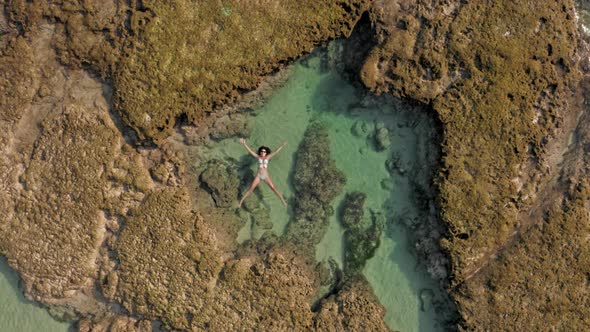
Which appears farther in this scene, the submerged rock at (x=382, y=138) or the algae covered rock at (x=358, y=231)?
the algae covered rock at (x=358, y=231)

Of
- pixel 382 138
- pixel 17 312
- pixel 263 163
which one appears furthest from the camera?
pixel 17 312

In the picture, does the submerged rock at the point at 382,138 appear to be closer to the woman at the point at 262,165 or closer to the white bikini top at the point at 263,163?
the woman at the point at 262,165

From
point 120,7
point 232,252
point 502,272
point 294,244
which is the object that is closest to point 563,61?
point 502,272

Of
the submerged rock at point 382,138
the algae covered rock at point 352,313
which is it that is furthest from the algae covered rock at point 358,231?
the submerged rock at point 382,138

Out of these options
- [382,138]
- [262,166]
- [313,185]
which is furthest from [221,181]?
[382,138]

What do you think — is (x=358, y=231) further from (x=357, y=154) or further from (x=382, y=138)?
(x=382, y=138)

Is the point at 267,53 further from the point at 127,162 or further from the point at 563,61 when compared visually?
the point at 563,61
